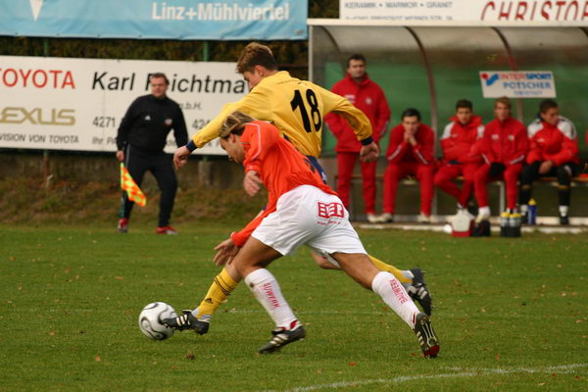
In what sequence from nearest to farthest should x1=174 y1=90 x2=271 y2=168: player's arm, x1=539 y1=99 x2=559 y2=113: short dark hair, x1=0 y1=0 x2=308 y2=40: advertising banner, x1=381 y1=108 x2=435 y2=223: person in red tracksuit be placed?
x1=174 y1=90 x2=271 y2=168: player's arm < x1=539 y1=99 x2=559 y2=113: short dark hair < x1=381 y1=108 x2=435 y2=223: person in red tracksuit < x1=0 y1=0 x2=308 y2=40: advertising banner

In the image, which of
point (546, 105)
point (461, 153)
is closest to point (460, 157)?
point (461, 153)

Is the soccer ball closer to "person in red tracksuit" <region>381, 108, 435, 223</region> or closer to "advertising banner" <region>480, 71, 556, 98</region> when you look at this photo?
"person in red tracksuit" <region>381, 108, 435, 223</region>

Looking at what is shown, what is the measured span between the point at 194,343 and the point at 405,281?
5.28 feet

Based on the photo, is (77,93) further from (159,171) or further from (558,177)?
(558,177)

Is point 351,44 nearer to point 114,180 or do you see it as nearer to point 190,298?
point 114,180

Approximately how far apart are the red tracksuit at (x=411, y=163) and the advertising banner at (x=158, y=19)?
8.73 feet

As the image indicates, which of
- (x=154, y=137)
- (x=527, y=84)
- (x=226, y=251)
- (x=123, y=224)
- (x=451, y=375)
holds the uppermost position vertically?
(x=527, y=84)

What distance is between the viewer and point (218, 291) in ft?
27.4

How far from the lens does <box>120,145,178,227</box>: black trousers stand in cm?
1706

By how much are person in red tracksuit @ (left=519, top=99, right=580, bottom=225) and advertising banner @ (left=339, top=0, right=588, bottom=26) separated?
1.54 m

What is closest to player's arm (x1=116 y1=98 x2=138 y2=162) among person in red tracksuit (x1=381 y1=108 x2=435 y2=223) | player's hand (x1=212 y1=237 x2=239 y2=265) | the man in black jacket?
the man in black jacket

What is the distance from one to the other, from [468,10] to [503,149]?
2511 millimetres

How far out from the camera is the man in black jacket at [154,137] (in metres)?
17.0

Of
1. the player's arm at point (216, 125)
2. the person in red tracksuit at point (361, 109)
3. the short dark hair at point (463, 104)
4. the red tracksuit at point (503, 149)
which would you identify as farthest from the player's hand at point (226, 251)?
the short dark hair at point (463, 104)
